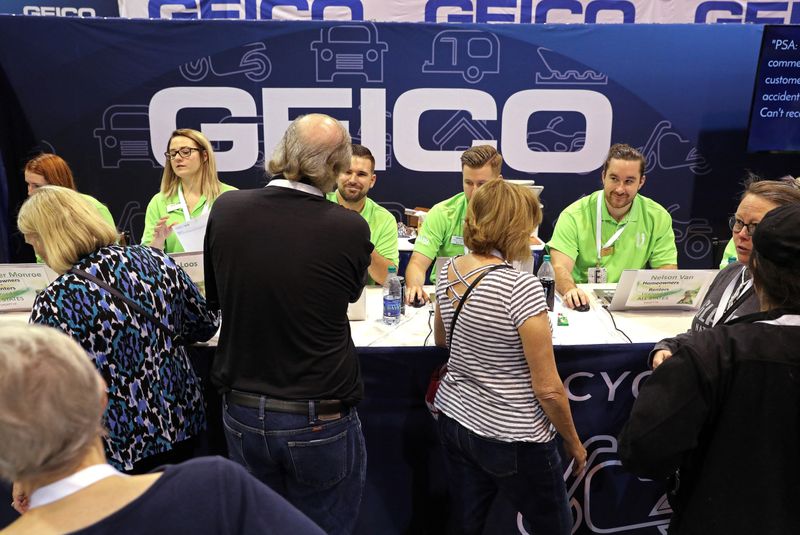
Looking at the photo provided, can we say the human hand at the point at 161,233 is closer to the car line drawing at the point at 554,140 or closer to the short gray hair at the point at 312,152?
the short gray hair at the point at 312,152

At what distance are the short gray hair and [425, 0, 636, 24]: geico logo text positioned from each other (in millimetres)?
4670

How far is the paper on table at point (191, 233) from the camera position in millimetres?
2760

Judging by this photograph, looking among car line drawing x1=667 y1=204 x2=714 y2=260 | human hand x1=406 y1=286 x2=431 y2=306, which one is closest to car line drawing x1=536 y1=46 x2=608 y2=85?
car line drawing x1=667 y1=204 x2=714 y2=260

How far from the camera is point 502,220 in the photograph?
1673 mm

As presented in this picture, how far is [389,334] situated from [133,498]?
65.4 inches

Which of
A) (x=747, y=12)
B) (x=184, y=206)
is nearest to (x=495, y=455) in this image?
(x=184, y=206)

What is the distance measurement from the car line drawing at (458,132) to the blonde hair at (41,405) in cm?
460

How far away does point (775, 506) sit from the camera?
3.93ft

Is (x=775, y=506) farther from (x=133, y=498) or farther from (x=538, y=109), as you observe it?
(x=538, y=109)

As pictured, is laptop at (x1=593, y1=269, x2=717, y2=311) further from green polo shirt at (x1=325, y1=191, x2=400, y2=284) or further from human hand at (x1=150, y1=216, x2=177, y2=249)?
human hand at (x1=150, y1=216, x2=177, y2=249)

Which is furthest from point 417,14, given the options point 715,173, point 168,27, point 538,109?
point 715,173

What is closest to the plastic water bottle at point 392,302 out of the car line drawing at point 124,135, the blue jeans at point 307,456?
the blue jeans at point 307,456

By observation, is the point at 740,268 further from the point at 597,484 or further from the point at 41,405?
the point at 41,405

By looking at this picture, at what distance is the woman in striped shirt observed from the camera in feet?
5.32
